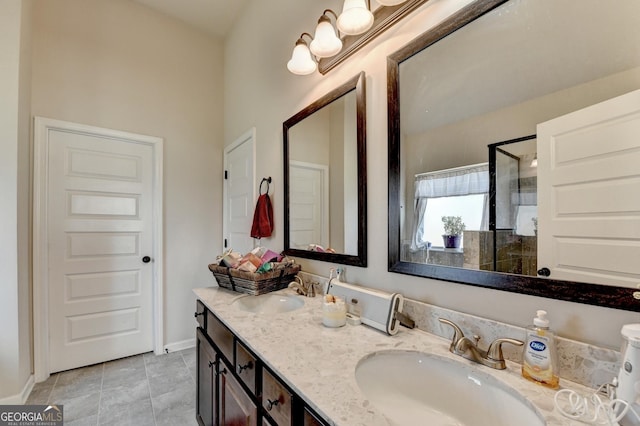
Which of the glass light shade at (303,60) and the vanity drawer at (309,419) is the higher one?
the glass light shade at (303,60)

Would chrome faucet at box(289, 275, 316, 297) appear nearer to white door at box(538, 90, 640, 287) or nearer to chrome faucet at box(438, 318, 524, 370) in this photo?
chrome faucet at box(438, 318, 524, 370)

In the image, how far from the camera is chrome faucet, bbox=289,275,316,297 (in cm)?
158

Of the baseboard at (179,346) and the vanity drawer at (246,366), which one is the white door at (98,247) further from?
the vanity drawer at (246,366)

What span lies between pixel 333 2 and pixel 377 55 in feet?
1.74

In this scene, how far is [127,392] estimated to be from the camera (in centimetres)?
207

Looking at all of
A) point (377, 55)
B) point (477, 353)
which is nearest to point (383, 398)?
point (477, 353)

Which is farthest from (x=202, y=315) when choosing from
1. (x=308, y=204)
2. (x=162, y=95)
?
(x=162, y=95)

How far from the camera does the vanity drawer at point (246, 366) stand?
967 mm

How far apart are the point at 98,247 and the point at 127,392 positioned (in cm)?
119

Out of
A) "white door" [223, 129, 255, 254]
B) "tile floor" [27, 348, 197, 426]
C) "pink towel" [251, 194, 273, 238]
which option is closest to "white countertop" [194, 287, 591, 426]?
"pink towel" [251, 194, 273, 238]

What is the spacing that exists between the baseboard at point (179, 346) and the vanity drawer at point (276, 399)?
2.28m

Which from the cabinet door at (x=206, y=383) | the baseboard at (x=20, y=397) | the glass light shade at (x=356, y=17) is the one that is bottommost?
the baseboard at (x=20, y=397)

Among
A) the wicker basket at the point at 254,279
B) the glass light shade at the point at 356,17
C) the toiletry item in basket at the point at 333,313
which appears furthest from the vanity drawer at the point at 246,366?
the glass light shade at the point at 356,17

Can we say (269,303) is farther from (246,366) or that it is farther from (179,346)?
(179,346)
